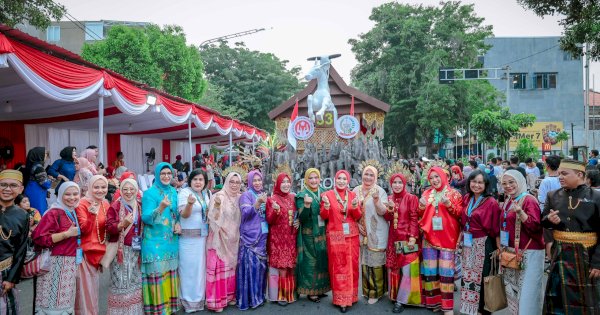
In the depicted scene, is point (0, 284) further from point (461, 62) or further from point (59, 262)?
point (461, 62)

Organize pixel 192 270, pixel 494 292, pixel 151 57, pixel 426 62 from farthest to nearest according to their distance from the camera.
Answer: pixel 426 62 → pixel 151 57 → pixel 192 270 → pixel 494 292

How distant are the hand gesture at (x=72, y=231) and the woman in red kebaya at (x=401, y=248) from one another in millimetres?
3166

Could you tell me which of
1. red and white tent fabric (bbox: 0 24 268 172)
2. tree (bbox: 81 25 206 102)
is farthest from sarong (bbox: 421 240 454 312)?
tree (bbox: 81 25 206 102)

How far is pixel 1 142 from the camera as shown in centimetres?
926

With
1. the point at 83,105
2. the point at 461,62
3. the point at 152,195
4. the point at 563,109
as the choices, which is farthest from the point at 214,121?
the point at 563,109

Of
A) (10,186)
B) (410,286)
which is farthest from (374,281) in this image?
(10,186)

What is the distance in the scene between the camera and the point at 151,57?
2088 cm

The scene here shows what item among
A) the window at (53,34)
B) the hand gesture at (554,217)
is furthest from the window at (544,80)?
the window at (53,34)

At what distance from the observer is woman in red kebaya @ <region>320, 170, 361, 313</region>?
16.2ft

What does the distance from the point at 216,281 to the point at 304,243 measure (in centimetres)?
108

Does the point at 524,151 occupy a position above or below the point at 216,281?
above

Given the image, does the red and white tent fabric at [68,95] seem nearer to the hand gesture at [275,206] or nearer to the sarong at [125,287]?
the sarong at [125,287]

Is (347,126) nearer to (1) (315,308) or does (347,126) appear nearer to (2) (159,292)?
(1) (315,308)

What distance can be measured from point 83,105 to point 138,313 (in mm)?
5480
